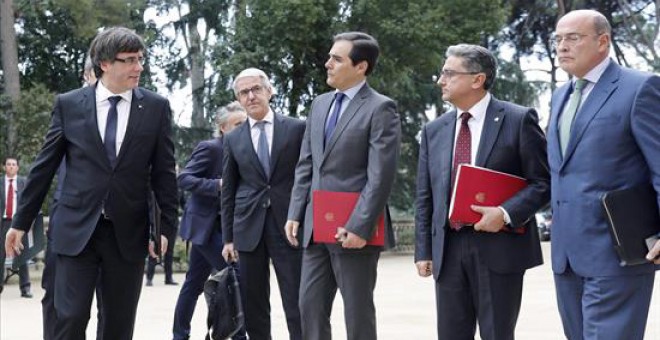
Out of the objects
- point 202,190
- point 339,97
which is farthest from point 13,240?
point 202,190

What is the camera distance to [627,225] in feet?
17.3

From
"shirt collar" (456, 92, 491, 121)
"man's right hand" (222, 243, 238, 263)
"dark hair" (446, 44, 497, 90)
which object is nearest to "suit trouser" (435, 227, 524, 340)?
"shirt collar" (456, 92, 491, 121)

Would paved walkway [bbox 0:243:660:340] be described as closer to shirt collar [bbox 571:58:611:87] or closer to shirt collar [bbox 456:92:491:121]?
shirt collar [bbox 456:92:491:121]

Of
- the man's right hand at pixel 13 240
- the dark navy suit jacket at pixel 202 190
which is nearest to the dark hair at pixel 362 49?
the man's right hand at pixel 13 240

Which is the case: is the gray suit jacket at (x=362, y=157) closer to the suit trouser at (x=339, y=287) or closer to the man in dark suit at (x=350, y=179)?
the man in dark suit at (x=350, y=179)

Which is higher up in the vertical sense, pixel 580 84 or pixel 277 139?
pixel 580 84

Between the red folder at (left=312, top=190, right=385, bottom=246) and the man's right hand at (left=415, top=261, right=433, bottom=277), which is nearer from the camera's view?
the man's right hand at (left=415, top=261, right=433, bottom=277)

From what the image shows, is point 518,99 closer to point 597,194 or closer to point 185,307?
point 185,307

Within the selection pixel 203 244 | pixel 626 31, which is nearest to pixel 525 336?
pixel 203 244

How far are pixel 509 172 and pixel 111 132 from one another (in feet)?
7.27

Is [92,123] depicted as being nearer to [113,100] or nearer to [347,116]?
[113,100]

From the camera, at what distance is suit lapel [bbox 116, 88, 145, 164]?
251 inches

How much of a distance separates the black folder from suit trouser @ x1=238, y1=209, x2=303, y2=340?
9.26 feet

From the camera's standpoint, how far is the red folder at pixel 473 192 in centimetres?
588
